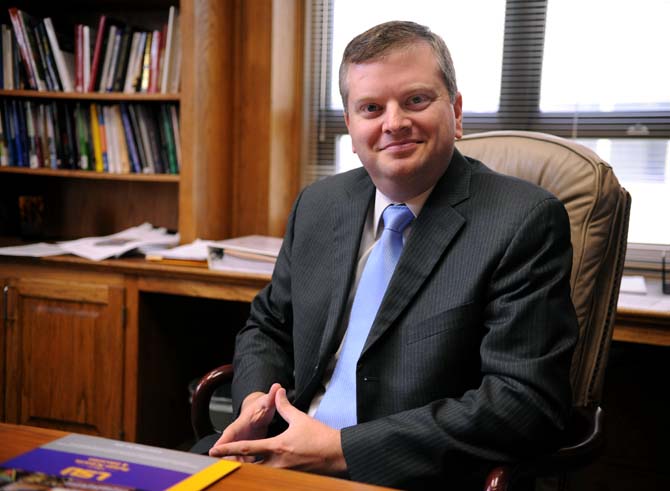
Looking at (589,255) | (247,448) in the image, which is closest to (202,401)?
(247,448)

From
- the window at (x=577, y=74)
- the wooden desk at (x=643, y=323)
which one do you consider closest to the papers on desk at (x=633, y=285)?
the wooden desk at (x=643, y=323)

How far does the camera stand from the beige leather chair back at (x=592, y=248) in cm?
133

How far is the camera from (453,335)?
116cm

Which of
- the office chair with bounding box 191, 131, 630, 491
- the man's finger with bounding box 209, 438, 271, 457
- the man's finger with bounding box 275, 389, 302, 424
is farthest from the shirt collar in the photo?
the man's finger with bounding box 209, 438, 271, 457

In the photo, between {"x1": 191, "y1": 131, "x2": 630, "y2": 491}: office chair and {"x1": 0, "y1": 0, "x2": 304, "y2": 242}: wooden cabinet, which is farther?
{"x1": 0, "y1": 0, "x2": 304, "y2": 242}: wooden cabinet

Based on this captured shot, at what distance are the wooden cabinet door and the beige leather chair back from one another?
1492 mm

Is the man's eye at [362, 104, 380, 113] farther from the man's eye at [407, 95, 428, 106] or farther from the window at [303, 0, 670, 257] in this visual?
the window at [303, 0, 670, 257]

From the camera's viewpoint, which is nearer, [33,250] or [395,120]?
[395,120]

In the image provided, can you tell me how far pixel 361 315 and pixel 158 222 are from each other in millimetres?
1777

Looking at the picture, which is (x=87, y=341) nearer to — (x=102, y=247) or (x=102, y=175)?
(x=102, y=247)

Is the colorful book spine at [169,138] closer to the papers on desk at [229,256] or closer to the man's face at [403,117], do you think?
the papers on desk at [229,256]

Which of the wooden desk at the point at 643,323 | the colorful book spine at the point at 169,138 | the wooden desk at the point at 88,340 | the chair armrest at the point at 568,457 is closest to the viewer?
the chair armrest at the point at 568,457

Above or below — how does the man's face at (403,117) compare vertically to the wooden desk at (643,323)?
above

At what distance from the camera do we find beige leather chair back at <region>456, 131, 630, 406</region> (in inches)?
52.4
